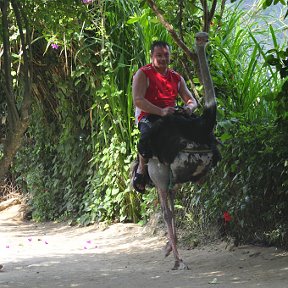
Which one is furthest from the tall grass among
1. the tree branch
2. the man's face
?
the man's face

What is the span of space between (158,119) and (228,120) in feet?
4.32

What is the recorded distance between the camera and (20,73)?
11133 millimetres

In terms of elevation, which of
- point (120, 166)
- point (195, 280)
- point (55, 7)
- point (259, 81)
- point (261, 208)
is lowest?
point (195, 280)

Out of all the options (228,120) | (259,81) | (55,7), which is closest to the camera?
(55,7)

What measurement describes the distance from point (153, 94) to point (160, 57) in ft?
1.11

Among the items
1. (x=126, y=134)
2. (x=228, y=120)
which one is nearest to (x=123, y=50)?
(x=126, y=134)

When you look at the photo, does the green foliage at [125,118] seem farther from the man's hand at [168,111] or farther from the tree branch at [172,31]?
the man's hand at [168,111]

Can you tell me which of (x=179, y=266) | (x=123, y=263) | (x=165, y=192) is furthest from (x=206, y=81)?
(x=123, y=263)

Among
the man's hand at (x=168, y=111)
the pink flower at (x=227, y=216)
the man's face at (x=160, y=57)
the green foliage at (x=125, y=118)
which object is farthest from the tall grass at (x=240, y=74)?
the man's hand at (x=168, y=111)

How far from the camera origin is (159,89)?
260 inches

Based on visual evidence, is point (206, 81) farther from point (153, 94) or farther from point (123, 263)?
point (123, 263)

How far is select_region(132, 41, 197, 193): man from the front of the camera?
6.38 meters

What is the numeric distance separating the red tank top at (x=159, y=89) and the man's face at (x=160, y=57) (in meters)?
0.06

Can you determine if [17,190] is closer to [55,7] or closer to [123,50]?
[123,50]
